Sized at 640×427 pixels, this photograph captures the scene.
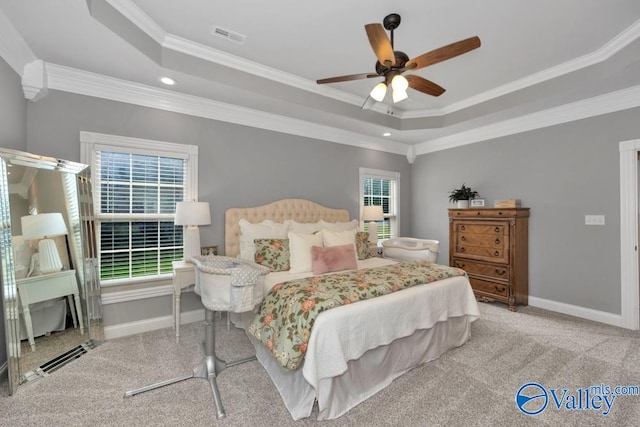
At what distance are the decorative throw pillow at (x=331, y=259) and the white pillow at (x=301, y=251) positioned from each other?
92 millimetres

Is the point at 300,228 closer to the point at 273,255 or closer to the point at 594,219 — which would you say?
the point at 273,255

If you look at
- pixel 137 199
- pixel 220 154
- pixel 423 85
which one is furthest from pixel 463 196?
pixel 137 199

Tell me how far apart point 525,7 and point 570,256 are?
306cm

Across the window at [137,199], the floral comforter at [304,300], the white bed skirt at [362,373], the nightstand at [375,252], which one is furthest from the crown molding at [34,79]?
the nightstand at [375,252]

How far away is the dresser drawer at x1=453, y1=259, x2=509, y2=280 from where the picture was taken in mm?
3812

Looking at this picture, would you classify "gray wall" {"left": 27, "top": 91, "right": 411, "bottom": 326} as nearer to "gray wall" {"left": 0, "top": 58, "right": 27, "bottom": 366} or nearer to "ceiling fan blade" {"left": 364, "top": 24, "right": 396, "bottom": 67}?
"gray wall" {"left": 0, "top": 58, "right": 27, "bottom": 366}

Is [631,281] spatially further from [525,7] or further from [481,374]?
[525,7]

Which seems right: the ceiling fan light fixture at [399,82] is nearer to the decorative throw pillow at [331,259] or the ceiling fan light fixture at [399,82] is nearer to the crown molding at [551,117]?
the decorative throw pillow at [331,259]

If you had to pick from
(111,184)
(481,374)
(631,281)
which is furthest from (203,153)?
(631,281)

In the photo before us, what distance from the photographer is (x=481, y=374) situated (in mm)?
2268

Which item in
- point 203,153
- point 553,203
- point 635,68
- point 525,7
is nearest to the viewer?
point 525,7

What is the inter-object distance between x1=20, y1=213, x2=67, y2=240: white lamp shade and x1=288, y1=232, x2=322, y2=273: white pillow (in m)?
2.08

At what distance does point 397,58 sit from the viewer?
6.97 ft

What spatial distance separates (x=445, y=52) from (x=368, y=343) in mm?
2130
